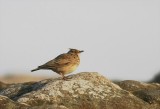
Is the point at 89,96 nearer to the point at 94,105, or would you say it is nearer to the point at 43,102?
the point at 94,105

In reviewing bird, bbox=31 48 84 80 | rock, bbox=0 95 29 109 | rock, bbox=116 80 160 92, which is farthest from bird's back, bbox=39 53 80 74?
rock, bbox=0 95 29 109

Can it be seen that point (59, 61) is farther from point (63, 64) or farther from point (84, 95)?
point (84, 95)

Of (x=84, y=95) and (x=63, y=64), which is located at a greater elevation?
(x=63, y=64)

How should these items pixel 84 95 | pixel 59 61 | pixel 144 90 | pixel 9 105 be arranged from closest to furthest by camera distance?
pixel 9 105
pixel 84 95
pixel 144 90
pixel 59 61

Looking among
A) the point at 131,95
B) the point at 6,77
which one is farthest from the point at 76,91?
the point at 6,77

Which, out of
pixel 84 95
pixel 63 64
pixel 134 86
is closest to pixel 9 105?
pixel 84 95

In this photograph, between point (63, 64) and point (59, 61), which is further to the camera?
point (59, 61)

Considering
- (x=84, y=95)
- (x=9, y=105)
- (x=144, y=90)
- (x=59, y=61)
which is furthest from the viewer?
(x=59, y=61)

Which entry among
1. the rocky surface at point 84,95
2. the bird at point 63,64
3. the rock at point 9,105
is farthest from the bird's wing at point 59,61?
the rock at point 9,105
